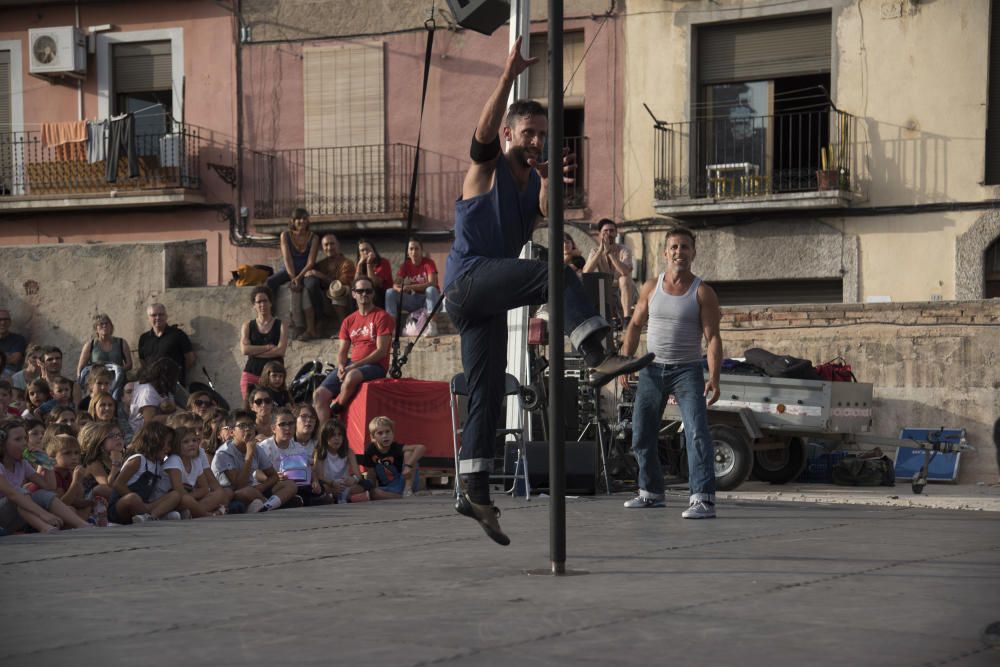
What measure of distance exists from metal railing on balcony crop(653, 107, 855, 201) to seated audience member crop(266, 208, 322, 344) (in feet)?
18.5

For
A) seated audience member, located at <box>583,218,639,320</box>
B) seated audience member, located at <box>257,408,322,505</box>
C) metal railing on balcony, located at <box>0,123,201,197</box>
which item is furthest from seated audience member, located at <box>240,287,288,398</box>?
metal railing on balcony, located at <box>0,123,201,197</box>

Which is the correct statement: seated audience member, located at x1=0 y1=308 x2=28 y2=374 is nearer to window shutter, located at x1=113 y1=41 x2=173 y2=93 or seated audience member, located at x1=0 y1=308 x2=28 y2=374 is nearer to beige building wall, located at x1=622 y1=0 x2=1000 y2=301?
window shutter, located at x1=113 y1=41 x2=173 y2=93

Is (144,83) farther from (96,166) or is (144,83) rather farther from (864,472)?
(864,472)

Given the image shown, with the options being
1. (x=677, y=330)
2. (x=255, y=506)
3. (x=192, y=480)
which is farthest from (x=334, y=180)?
(x=677, y=330)

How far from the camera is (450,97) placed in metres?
23.3

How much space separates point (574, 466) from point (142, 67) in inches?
647

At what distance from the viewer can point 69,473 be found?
9.51 m

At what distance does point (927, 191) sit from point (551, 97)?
16272 mm

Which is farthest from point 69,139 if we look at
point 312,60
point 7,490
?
point 7,490

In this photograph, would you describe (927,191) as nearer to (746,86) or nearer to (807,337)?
(746,86)

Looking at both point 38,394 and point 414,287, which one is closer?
point 38,394

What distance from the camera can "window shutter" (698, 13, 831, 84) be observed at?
2164cm

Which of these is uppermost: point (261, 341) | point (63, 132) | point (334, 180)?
point (63, 132)

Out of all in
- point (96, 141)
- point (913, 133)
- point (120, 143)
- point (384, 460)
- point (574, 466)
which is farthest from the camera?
point (96, 141)
